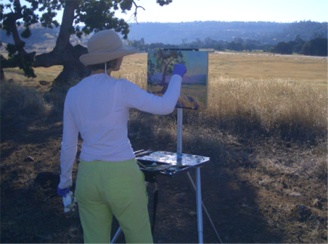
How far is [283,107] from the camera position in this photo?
923 centimetres

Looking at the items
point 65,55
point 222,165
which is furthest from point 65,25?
point 222,165

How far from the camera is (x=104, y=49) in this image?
10.1 ft

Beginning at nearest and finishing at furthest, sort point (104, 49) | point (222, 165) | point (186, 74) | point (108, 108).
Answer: point (108, 108) → point (104, 49) → point (186, 74) → point (222, 165)

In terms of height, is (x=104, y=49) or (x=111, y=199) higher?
(x=104, y=49)

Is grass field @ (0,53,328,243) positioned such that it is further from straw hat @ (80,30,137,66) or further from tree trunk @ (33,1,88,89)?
tree trunk @ (33,1,88,89)

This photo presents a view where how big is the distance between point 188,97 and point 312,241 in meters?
1.81

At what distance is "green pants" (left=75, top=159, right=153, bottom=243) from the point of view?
294cm

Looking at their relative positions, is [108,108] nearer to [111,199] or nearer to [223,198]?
[111,199]

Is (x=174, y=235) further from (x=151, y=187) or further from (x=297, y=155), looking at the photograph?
(x=297, y=155)

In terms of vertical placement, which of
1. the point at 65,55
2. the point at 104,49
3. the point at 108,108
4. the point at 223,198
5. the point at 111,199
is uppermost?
the point at 104,49

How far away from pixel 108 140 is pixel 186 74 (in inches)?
78.5

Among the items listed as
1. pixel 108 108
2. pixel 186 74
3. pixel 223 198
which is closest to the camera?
pixel 108 108

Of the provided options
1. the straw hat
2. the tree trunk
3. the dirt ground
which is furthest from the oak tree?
the straw hat

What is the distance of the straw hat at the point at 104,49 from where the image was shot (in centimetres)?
303
